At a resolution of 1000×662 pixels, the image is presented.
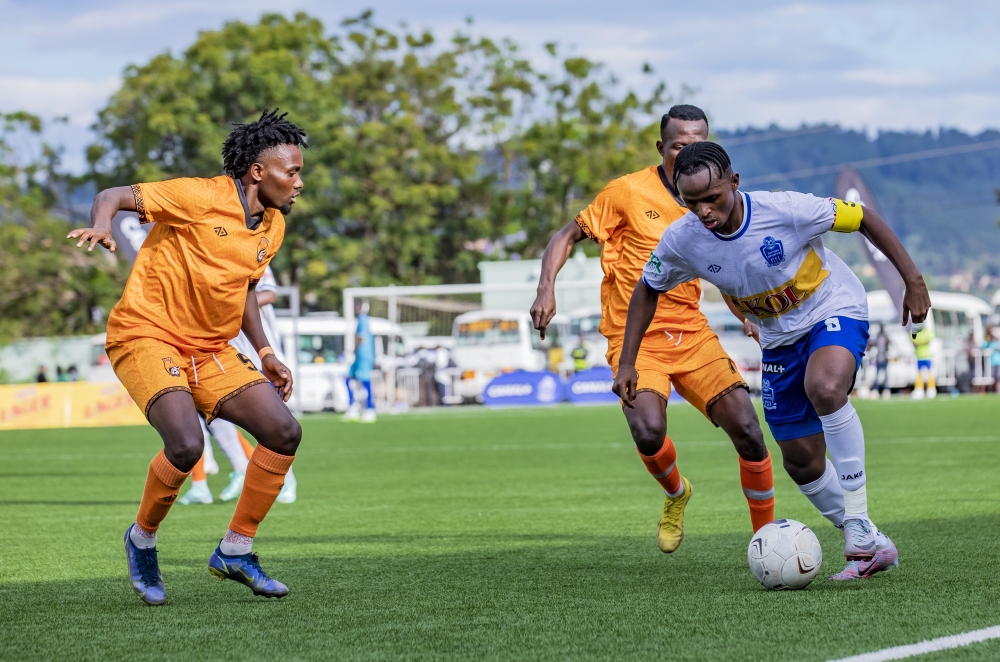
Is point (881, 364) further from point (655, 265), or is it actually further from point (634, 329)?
point (655, 265)

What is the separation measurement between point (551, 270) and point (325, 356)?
2751 centimetres

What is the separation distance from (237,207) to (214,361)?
2.28 ft

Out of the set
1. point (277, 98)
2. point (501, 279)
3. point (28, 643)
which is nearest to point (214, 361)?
point (28, 643)

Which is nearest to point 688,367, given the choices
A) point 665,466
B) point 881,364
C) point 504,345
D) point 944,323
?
point 665,466

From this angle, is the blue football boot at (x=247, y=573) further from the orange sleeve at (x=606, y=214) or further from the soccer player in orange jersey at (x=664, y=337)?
the orange sleeve at (x=606, y=214)

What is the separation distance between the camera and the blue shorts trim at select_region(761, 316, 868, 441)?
5.70 metres

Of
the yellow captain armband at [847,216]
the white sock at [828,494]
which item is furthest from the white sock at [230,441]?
the yellow captain armband at [847,216]

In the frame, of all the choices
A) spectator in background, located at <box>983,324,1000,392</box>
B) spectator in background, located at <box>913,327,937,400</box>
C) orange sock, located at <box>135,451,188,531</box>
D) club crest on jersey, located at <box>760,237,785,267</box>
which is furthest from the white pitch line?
spectator in background, located at <box>983,324,1000,392</box>

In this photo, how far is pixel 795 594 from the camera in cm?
526

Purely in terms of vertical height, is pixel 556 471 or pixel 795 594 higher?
pixel 795 594

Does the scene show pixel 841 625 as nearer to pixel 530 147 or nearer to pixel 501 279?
pixel 501 279

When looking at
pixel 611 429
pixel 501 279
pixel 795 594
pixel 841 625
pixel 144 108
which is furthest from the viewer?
pixel 144 108

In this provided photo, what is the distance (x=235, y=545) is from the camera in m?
5.59

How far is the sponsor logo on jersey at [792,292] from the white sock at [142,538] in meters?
2.80
